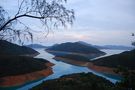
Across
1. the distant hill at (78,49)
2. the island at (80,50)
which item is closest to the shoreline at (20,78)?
the island at (80,50)

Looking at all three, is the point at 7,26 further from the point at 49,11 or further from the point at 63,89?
the point at 63,89

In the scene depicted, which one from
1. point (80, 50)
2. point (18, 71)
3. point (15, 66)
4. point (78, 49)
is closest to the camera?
point (18, 71)

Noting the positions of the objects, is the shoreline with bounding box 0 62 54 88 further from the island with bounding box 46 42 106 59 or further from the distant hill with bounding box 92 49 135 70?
the island with bounding box 46 42 106 59

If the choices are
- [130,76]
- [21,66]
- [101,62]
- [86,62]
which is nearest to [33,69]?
[21,66]

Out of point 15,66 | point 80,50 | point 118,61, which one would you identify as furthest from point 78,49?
point 15,66

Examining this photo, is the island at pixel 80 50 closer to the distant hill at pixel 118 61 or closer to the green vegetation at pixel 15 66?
the distant hill at pixel 118 61

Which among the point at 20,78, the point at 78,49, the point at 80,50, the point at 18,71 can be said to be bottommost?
the point at 80,50

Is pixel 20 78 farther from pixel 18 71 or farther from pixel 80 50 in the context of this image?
pixel 80 50

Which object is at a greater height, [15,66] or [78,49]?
[15,66]

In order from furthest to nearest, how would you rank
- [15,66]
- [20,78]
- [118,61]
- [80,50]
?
[80,50]
[118,61]
[15,66]
[20,78]

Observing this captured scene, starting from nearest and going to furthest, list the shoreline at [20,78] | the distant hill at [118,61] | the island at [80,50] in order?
the shoreline at [20,78] < the distant hill at [118,61] < the island at [80,50]

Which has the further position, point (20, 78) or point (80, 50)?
point (80, 50)
